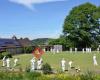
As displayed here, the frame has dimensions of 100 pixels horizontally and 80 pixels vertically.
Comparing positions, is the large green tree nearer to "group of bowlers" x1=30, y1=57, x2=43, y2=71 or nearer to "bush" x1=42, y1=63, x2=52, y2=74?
"group of bowlers" x1=30, y1=57, x2=43, y2=71

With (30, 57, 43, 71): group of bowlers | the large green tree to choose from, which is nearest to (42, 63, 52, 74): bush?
(30, 57, 43, 71): group of bowlers

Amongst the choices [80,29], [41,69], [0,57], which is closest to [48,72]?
[41,69]

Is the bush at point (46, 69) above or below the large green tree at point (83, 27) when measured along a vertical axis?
A: below

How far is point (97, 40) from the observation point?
3789 inches

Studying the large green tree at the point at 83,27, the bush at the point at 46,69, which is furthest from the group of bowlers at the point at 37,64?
the large green tree at the point at 83,27

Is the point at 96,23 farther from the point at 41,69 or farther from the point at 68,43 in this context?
the point at 41,69

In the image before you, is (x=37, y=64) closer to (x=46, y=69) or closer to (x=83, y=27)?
(x=46, y=69)

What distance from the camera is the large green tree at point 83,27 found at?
92.8 metres

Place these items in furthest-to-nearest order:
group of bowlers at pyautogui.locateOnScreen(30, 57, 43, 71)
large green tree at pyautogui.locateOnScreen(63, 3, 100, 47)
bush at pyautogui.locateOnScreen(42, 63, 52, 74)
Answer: large green tree at pyautogui.locateOnScreen(63, 3, 100, 47), group of bowlers at pyautogui.locateOnScreen(30, 57, 43, 71), bush at pyautogui.locateOnScreen(42, 63, 52, 74)

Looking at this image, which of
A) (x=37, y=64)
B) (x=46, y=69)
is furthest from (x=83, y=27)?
(x=46, y=69)

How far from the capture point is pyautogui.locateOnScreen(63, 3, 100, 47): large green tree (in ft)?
305

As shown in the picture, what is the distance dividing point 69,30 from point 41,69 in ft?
204

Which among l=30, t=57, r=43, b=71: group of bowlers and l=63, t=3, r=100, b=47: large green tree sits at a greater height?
l=63, t=3, r=100, b=47: large green tree

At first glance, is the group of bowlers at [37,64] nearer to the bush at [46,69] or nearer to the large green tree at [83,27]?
the bush at [46,69]
